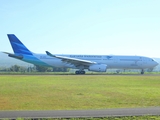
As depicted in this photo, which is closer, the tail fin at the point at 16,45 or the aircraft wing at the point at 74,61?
the aircraft wing at the point at 74,61

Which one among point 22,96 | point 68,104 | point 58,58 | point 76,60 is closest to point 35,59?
point 58,58

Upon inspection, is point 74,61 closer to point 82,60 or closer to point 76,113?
point 82,60

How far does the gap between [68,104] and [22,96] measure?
438 cm

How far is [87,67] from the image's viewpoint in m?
54.8

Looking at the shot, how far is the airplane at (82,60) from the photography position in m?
53.9

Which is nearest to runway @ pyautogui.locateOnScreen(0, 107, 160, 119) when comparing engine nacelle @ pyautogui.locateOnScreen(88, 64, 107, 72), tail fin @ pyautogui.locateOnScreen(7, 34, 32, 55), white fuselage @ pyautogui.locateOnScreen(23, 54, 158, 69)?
engine nacelle @ pyautogui.locateOnScreen(88, 64, 107, 72)

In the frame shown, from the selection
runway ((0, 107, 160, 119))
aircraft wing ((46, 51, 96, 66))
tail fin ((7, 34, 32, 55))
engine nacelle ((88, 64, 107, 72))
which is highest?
tail fin ((7, 34, 32, 55))

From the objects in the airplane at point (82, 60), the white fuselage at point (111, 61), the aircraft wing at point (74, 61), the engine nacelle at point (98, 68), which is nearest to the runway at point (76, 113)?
the aircraft wing at point (74, 61)

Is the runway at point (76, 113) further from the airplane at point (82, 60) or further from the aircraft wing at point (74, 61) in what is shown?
the airplane at point (82, 60)

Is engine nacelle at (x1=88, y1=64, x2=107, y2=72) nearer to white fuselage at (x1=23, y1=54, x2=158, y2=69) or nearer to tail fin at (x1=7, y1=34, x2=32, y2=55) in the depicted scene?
white fuselage at (x1=23, y1=54, x2=158, y2=69)

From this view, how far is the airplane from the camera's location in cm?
5394

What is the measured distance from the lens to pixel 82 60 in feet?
174

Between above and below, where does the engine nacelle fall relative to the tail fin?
below

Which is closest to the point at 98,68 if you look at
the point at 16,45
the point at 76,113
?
the point at 16,45
